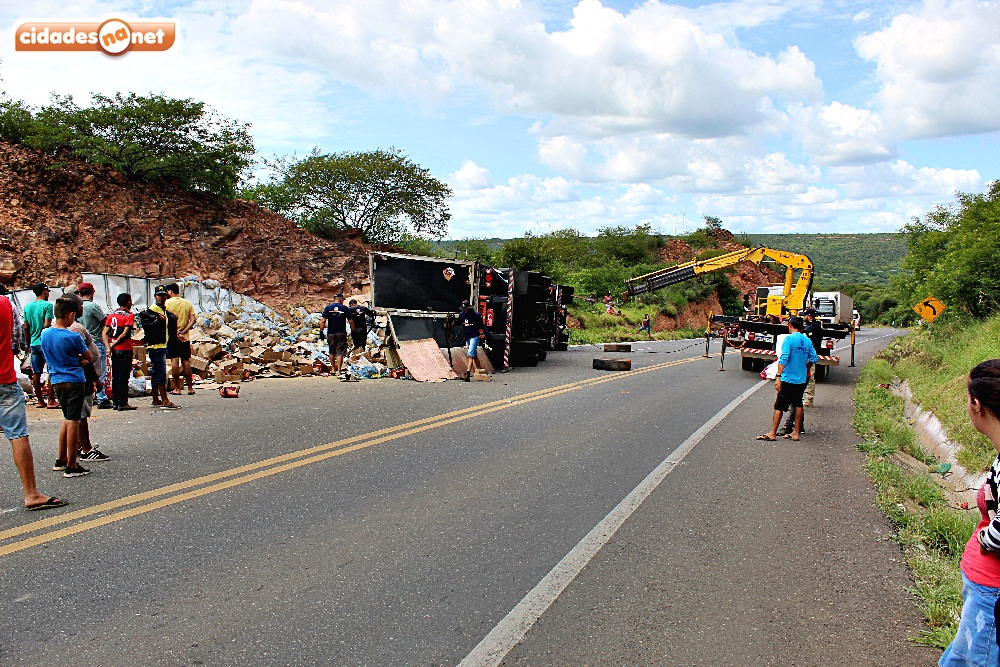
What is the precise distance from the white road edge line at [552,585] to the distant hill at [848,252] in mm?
111097

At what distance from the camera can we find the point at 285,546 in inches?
212

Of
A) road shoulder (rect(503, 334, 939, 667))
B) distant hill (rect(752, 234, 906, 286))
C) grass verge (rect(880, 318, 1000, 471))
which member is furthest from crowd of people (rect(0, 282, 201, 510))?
distant hill (rect(752, 234, 906, 286))

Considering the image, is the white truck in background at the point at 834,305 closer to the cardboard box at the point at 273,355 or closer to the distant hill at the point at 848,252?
the cardboard box at the point at 273,355

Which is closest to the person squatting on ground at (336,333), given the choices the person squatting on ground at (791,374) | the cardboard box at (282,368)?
the cardboard box at (282,368)

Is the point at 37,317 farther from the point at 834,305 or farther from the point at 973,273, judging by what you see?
the point at 834,305

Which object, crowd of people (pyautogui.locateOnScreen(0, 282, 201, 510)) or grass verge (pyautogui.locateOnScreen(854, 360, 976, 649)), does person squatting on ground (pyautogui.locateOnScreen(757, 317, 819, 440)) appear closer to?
grass verge (pyautogui.locateOnScreen(854, 360, 976, 649))

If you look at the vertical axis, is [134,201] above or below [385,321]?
above

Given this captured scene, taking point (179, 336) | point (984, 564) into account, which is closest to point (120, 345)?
point (179, 336)

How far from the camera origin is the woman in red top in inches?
115

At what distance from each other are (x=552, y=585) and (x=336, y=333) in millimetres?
13508

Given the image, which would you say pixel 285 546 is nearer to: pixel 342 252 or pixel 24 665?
pixel 24 665

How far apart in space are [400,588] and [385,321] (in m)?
14.7

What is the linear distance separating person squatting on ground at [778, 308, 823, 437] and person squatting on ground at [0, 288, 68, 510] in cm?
878

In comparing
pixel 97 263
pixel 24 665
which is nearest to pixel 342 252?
pixel 97 263
